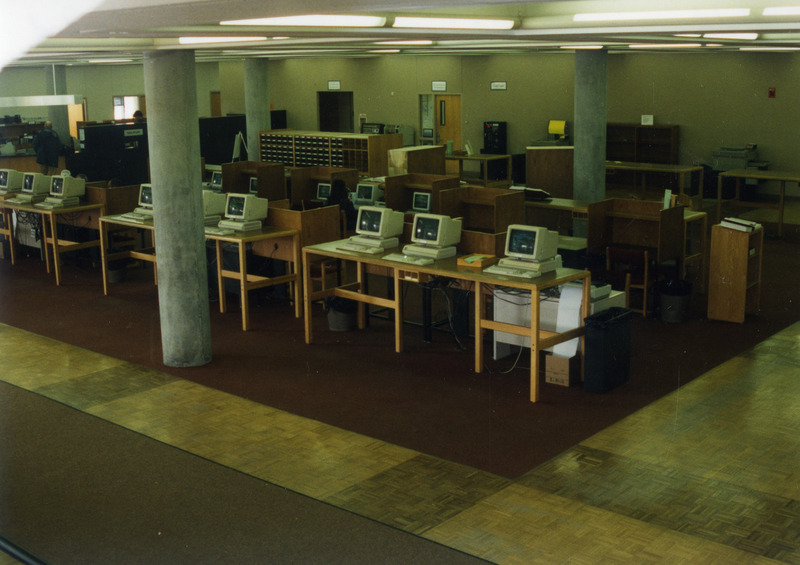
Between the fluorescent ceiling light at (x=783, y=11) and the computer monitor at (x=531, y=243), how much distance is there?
2.66 m

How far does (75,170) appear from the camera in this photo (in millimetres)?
16328

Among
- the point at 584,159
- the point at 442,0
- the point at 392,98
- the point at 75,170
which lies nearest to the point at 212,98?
the point at 392,98

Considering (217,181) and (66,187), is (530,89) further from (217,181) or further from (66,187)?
(66,187)

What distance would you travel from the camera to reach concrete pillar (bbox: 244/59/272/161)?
1644 centimetres

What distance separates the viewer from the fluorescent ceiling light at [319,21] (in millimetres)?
4754

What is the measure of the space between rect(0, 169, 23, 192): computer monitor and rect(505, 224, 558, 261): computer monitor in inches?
305

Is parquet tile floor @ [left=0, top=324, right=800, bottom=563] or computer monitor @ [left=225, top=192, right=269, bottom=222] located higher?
computer monitor @ [left=225, top=192, right=269, bottom=222]

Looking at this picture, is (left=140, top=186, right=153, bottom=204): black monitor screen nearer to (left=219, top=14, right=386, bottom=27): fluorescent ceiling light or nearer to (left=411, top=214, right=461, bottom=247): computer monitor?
(left=411, top=214, right=461, bottom=247): computer monitor

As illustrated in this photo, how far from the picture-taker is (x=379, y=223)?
326 inches

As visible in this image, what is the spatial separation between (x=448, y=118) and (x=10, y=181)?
35.3ft

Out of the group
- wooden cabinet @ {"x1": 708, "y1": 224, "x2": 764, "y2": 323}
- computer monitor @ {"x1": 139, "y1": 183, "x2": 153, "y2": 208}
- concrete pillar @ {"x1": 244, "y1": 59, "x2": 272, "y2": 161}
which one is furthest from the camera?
concrete pillar @ {"x1": 244, "y1": 59, "x2": 272, "y2": 161}

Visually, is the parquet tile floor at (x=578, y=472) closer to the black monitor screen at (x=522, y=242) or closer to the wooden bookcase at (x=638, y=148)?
the black monitor screen at (x=522, y=242)

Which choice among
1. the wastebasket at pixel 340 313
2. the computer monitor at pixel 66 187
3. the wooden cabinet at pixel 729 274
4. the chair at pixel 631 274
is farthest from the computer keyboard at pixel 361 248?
the computer monitor at pixel 66 187

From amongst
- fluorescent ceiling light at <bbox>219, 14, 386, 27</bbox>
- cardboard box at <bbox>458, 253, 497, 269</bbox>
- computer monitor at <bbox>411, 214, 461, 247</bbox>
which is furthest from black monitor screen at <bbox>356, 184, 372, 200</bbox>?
fluorescent ceiling light at <bbox>219, 14, 386, 27</bbox>
